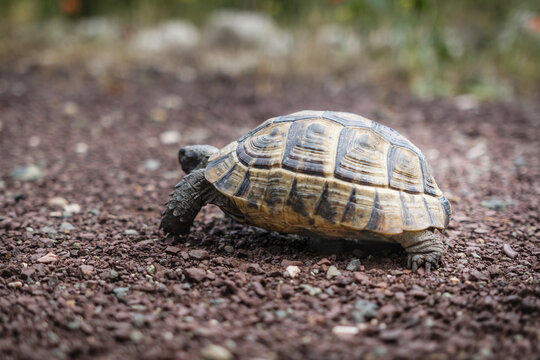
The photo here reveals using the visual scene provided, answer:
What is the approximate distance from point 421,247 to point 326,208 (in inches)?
23.9

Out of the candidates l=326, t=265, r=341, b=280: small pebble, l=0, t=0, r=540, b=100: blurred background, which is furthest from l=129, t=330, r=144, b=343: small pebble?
l=0, t=0, r=540, b=100: blurred background

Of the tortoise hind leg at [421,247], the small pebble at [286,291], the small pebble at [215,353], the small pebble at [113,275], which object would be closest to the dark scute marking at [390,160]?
the tortoise hind leg at [421,247]

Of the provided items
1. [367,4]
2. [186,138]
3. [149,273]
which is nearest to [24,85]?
[186,138]

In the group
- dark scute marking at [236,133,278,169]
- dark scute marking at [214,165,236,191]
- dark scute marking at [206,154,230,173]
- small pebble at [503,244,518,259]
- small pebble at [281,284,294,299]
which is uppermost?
dark scute marking at [236,133,278,169]

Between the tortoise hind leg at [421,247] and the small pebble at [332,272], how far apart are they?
1.31ft

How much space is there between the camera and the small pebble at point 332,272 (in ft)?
8.09

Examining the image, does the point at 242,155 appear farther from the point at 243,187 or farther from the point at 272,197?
the point at 272,197

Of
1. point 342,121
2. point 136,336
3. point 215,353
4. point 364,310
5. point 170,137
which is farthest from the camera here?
point 170,137

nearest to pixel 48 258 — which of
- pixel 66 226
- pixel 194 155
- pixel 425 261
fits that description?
pixel 66 226

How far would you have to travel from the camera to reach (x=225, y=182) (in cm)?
275

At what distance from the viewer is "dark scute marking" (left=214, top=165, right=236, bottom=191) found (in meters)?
2.73

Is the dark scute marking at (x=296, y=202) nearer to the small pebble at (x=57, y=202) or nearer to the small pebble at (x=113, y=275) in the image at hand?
the small pebble at (x=113, y=275)

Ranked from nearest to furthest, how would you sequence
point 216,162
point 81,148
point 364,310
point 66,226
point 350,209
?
point 364,310
point 350,209
point 216,162
point 66,226
point 81,148

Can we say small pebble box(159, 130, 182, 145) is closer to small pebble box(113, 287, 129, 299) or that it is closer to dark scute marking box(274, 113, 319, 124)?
dark scute marking box(274, 113, 319, 124)
